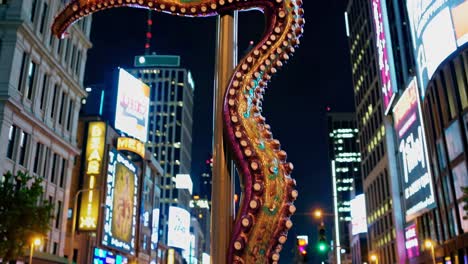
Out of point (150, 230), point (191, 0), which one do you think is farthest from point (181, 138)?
point (191, 0)

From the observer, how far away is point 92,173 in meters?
46.1

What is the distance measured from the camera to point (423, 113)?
163 ft

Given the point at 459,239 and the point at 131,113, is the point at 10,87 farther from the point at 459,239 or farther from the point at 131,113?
the point at 459,239

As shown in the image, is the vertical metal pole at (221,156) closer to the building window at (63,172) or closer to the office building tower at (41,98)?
the office building tower at (41,98)

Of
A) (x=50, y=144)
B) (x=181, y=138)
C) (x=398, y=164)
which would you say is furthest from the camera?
(x=181, y=138)

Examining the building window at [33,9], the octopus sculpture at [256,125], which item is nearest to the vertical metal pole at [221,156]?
the octopus sculpture at [256,125]

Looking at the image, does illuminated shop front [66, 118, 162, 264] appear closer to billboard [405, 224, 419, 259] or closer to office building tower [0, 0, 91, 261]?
office building tower [0, 0, 91, 261]

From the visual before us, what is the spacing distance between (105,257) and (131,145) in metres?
14.5

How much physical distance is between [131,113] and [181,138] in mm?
91484

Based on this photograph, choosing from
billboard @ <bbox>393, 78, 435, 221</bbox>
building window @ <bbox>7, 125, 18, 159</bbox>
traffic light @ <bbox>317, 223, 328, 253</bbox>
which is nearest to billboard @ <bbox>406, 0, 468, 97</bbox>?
billboard @ <bbox>393, 78, 435, 221</bbox>

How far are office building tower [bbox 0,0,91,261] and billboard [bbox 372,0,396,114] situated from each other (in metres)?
37.9

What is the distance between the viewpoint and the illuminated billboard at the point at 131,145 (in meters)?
56.9

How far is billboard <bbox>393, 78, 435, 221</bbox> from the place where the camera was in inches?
1946

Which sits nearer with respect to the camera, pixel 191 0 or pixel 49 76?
pixel 191 0
